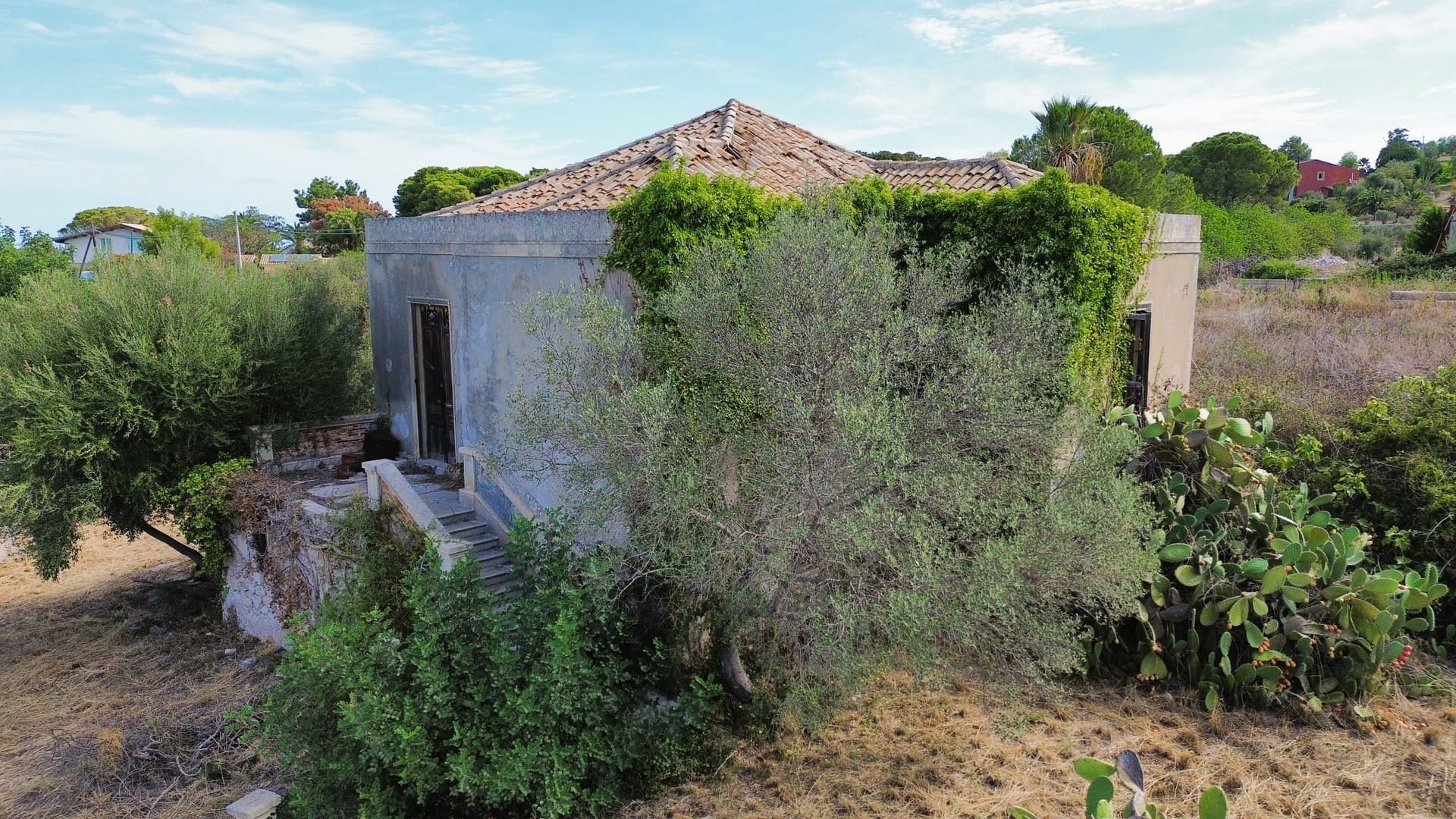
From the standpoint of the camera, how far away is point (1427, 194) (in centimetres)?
4856

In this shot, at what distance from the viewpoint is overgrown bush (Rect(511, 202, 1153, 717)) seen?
5551 mm

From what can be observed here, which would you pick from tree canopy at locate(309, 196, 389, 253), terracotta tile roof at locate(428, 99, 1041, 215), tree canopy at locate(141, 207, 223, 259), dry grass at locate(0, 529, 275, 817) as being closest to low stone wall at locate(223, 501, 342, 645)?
dry grass at locate(0, 529, 275, 817)

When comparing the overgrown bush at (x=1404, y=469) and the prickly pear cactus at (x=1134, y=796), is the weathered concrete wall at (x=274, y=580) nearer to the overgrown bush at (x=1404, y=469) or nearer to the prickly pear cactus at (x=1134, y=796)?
the prickly pear cactus at (x=1134, y=796)

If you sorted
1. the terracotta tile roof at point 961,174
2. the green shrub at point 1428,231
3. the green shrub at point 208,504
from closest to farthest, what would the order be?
1. the terracotta tile roof at point 961,174
2. the green shrub at point 208,504
3. the green shrub at point 1428,231

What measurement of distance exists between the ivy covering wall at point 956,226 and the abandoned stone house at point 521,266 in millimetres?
680

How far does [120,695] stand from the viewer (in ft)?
37.4

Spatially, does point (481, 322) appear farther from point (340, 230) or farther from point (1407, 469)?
point (340, 230)

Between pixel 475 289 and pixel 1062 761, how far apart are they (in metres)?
8.26

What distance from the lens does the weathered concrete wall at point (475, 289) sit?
9.41 m

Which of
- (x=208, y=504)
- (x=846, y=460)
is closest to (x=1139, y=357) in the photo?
(x=846, y=460)

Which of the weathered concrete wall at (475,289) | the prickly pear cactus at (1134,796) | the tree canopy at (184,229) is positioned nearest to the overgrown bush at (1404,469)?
the prickly pear cactus at (1134,796)

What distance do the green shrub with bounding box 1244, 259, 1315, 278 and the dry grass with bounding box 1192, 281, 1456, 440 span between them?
8.08 meters

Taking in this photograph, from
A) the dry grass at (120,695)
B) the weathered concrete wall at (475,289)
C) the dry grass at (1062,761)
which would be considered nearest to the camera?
the dry grass at (1062,761)

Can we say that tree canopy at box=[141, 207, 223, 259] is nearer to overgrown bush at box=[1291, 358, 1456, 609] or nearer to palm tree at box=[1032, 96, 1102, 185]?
palm tree at box=[1032, 96, 1102, 185]
